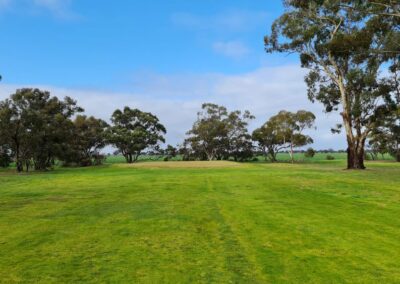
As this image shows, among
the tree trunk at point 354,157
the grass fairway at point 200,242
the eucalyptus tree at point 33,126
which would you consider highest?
the eucalyptus tree at point 33,126

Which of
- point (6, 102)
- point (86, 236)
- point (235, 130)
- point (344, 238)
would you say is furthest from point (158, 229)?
point (235, 130)

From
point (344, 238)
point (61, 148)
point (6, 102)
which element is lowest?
point (344, 238)

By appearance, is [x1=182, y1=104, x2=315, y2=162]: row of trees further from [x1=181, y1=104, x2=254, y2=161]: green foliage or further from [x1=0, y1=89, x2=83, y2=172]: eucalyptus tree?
[x1=0, y1=89, x2=83, y2=172]: eucalyptus tree

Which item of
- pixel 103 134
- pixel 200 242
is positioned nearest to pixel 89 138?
pixel 103 134

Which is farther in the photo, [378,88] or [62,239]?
[378,88]

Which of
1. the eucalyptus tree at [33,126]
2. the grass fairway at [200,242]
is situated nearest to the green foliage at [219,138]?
the eucalyptus tree at [33,126]

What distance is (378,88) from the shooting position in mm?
46250

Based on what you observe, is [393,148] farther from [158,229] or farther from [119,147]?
[158,229]

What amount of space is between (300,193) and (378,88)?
107 ft

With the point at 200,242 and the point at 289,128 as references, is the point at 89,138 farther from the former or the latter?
the point at 200,242

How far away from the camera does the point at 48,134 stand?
56.3m

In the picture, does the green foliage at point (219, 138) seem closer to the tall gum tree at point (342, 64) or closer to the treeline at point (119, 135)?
the treeline at point (119, 135)

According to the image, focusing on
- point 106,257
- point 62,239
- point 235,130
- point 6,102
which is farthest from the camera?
point 235,130

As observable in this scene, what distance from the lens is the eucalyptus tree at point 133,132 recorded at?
85850 mm
